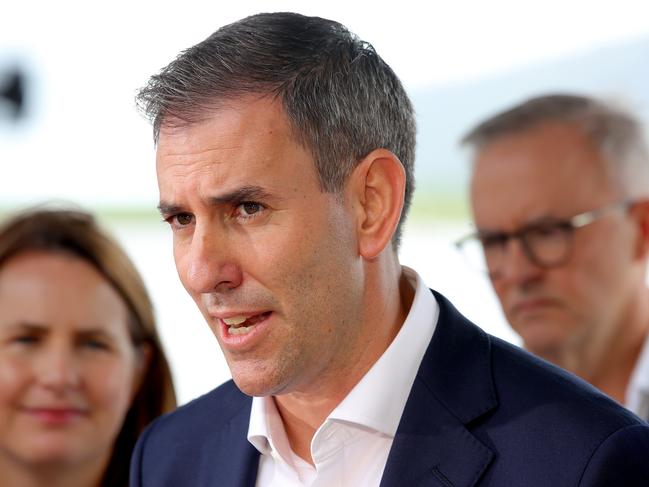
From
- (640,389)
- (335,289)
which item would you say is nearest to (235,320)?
(335,289)

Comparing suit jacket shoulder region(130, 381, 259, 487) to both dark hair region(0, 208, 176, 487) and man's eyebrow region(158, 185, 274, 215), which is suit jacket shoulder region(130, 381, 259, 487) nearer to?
man's eyebrow region(158, 185, 274, 215)

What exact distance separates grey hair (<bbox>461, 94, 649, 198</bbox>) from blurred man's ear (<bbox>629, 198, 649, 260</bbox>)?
37 millimetres

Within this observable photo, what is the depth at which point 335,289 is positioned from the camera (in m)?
1.72

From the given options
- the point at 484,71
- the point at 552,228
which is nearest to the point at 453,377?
the point at 552,228

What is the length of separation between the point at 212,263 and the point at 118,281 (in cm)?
128

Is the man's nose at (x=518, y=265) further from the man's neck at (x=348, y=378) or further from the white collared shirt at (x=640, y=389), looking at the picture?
the man's neck at (x=348, y=378)

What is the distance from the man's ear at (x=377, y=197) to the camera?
1776 mm

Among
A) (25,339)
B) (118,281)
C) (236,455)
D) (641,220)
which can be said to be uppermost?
(641,220)

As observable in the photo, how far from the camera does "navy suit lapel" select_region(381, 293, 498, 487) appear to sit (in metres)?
1.71

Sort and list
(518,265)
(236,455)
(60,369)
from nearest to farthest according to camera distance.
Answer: (236,455)
(60,369)
(518,265)

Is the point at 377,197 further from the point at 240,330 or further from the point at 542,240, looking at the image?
the point at 542,240

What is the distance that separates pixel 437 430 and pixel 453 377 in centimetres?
10

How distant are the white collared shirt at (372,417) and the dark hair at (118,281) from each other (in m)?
1.10

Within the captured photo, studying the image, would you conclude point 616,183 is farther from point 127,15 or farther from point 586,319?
point 127,15
